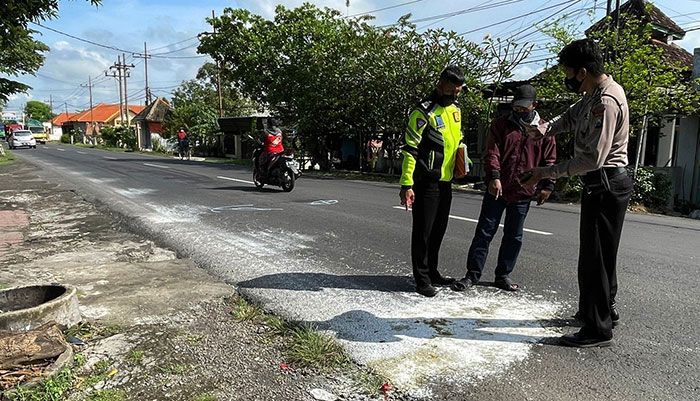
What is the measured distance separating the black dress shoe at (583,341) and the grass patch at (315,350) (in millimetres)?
1482

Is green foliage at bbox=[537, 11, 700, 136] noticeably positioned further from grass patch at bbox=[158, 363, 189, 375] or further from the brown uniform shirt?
grass patch at bbox=[158, 363, 189, 375]

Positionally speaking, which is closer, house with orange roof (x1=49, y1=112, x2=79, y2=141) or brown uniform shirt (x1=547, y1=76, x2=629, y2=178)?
brown uniform shirt (x1=547, y1=76, x2=629, y2=178)

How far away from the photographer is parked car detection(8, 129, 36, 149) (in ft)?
146

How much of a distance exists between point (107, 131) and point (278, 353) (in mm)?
55896

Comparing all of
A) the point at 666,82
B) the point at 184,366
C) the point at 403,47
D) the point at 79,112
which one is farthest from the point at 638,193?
the point at 79,112

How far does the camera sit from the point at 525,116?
13.9ft

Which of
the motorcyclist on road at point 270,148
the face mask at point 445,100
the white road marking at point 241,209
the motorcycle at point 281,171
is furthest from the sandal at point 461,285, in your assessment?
the motorcyclist on road at point 270,148

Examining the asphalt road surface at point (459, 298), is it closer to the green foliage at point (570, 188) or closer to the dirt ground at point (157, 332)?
the dirt ground at point (157, 332)

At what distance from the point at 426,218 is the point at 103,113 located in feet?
311

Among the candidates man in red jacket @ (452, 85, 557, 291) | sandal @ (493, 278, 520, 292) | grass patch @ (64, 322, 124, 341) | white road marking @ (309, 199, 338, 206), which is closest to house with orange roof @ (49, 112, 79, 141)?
white road marking @ (309, 199, 338, 206)

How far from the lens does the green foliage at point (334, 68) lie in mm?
17312

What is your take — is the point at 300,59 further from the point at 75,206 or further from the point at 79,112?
the point at 79,112

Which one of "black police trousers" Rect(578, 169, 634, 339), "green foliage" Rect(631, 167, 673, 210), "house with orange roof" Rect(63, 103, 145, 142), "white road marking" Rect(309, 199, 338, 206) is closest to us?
"black police trousers" Rect(578, 169, 634, 339)

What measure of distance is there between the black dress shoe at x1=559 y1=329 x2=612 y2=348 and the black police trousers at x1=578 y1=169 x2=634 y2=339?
0.08 feet
